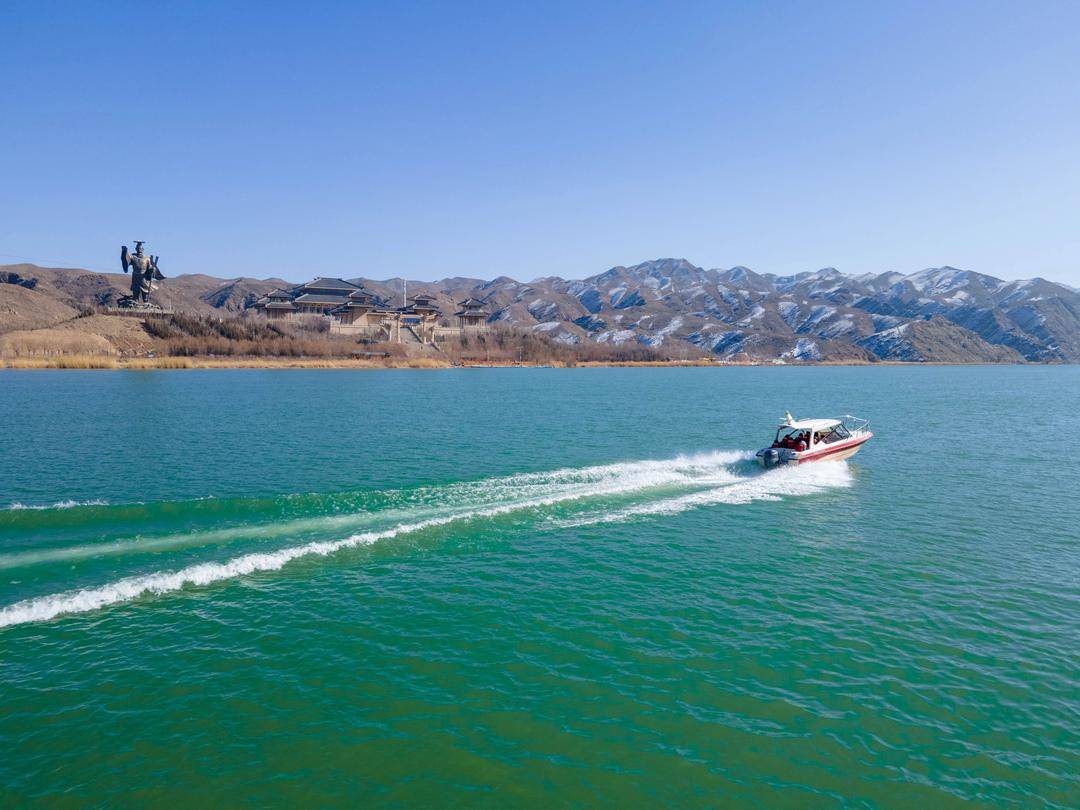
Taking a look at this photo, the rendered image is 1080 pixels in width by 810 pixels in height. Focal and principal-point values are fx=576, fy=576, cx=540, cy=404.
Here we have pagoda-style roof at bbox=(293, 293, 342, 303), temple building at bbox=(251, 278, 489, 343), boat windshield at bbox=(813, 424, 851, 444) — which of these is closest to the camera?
boat windshield at bbox=(813, 424, 851, 444)

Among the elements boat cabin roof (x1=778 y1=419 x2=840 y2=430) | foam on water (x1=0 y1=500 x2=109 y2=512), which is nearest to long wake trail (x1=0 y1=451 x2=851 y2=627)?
boat cabin roof (x1=778 y1=419 x2=840 y2=430)

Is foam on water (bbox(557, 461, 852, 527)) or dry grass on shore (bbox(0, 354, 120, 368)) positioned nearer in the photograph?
foam on water (bbox(557, 461, 852, 527))

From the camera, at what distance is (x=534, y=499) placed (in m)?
30.3

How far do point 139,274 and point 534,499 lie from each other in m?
170

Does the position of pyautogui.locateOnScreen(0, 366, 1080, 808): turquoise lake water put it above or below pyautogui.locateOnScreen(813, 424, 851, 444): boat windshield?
below

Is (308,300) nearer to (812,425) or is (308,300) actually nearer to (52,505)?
(52,505)

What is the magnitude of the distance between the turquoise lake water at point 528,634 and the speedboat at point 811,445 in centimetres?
202

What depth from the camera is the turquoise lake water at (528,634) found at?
474 inches

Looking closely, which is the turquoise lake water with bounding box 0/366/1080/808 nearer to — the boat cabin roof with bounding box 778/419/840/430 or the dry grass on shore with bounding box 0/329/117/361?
the boat cabin roof with bounding box 778/419/840/430

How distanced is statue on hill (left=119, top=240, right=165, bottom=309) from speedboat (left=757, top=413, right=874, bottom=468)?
169 meters

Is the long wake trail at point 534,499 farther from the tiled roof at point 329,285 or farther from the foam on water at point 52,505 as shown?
the tiled roof at point 329,285

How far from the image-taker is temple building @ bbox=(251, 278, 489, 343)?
579 ft

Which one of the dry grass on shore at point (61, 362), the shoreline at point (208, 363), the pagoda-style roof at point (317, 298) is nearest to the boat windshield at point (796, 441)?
the shoreline at point (208, 363)

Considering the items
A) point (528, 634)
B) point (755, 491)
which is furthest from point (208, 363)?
point (528, 634)
